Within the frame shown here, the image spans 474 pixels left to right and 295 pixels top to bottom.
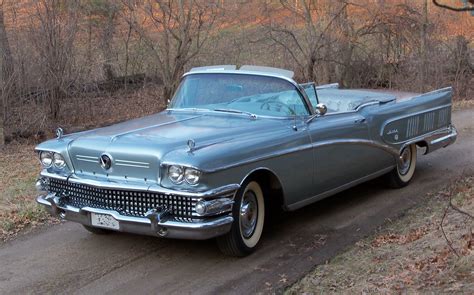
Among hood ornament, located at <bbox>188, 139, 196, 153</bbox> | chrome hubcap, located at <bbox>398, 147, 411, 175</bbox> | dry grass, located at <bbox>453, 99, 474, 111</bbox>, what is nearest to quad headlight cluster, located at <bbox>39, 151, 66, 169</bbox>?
hood ornament, located at <bbox>188, 139, 196, 153</bbox>

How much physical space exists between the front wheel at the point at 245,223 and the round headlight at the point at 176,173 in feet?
1.99

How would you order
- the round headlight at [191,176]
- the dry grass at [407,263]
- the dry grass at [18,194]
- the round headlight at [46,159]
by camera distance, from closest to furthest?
the dry grass at [407,263]
the round headlight at [191,176]
the round headlight at [46,159]
the dry grass at [18,194]

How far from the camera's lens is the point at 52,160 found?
597cm

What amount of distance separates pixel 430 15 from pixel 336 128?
45.7 ft

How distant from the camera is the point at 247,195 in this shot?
580 cm

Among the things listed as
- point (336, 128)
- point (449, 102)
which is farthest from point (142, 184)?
point (449, 102)

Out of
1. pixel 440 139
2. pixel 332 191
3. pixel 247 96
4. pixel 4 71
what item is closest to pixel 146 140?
pixel 247 96

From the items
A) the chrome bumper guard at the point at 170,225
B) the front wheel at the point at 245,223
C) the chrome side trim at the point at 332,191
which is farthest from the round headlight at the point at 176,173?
the chrome side trim at the point at 332,191

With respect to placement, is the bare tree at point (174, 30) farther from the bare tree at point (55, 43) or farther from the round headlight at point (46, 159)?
the round headlight at point (46, 159)

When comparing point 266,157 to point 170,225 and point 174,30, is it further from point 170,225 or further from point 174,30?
point 174,30

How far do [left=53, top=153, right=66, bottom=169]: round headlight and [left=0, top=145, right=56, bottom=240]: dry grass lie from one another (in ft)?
4.32

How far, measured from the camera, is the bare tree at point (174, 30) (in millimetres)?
16906

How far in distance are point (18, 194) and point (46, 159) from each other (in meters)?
2.89

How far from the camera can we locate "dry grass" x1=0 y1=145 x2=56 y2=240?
23.2ft
